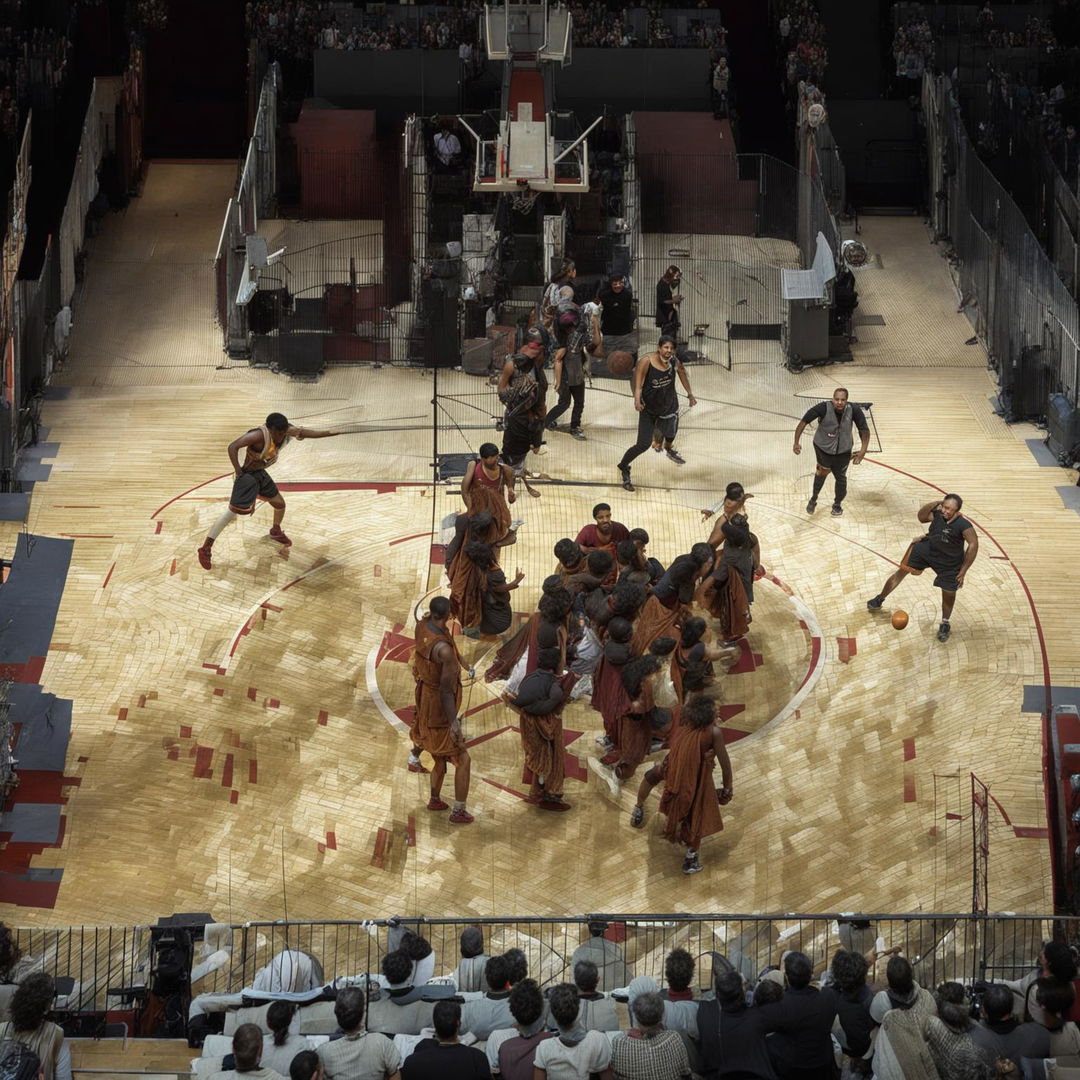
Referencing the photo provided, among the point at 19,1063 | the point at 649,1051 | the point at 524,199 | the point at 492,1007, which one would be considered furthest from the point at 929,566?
the point at 524,199

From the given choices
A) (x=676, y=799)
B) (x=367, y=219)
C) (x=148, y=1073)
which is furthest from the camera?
(x=367, y=219)

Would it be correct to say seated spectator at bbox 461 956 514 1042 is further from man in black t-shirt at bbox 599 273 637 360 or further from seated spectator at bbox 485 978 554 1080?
man in black t-shirt at bbox 599 273 637 360

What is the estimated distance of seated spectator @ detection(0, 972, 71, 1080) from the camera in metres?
11.0

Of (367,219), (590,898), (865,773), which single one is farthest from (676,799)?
(367,219)

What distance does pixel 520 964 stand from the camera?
11867mm

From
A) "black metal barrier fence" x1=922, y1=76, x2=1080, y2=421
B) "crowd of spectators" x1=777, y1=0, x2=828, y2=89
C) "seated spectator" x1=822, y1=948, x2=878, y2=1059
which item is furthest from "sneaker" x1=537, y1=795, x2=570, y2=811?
"crowd of spectators" x1=777, y1=0, x2=828, y2=89

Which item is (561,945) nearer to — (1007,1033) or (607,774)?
(607,774)

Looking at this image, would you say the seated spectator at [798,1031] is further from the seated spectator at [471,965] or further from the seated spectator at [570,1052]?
the seated spectator at [471,965]

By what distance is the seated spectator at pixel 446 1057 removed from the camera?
36.1 feet

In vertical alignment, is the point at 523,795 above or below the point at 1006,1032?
below

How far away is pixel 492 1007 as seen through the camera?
38.9 feet

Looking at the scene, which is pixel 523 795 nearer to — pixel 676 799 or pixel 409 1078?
pixel 676 799

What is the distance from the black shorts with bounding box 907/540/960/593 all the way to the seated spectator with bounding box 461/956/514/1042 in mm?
6991

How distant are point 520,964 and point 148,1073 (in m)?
2.27
